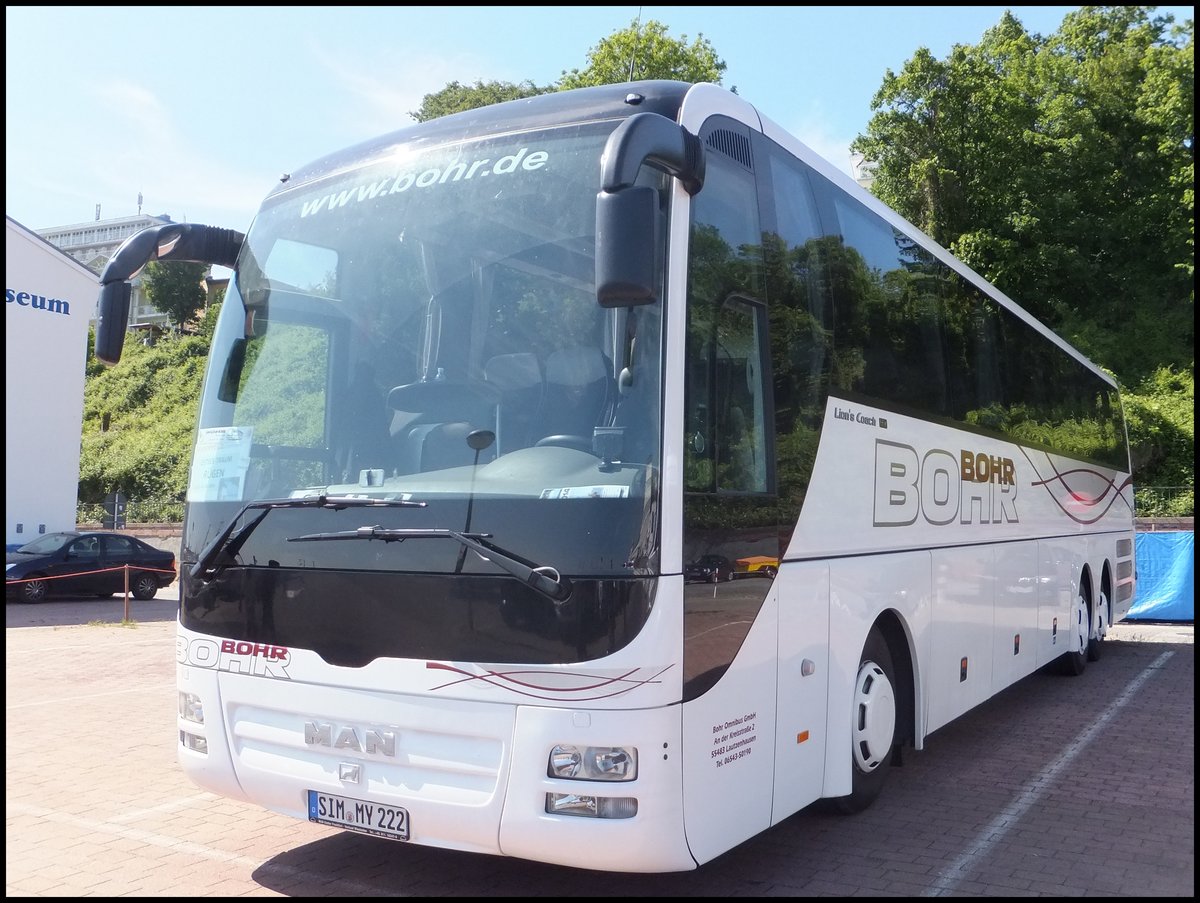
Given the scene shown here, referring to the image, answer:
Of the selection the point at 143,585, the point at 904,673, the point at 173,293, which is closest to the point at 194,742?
the point at 904,673

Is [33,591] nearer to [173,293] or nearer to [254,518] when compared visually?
[254,518]

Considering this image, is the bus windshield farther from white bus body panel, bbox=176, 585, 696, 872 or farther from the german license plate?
the german license plate

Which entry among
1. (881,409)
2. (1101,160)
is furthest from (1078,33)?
(881,409)

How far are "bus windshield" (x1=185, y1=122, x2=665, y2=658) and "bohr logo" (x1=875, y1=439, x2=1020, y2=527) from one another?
2699 mm

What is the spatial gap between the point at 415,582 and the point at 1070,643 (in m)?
9.39

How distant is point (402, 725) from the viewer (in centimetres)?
455

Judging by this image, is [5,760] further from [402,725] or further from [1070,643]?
[1070,643]

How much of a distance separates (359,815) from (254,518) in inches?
54.4

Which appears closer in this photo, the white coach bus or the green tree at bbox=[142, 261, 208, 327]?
the white coach bus

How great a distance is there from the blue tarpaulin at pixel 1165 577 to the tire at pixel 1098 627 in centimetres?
585

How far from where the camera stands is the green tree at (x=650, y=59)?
39500mm

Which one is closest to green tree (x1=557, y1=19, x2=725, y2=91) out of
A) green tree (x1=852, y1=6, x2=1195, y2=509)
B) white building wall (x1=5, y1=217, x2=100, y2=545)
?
green tree (x1=852, y1=6, x2=1195, y2=509)

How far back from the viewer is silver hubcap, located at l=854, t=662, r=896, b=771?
246 inches

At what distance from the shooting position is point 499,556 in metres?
4.29
